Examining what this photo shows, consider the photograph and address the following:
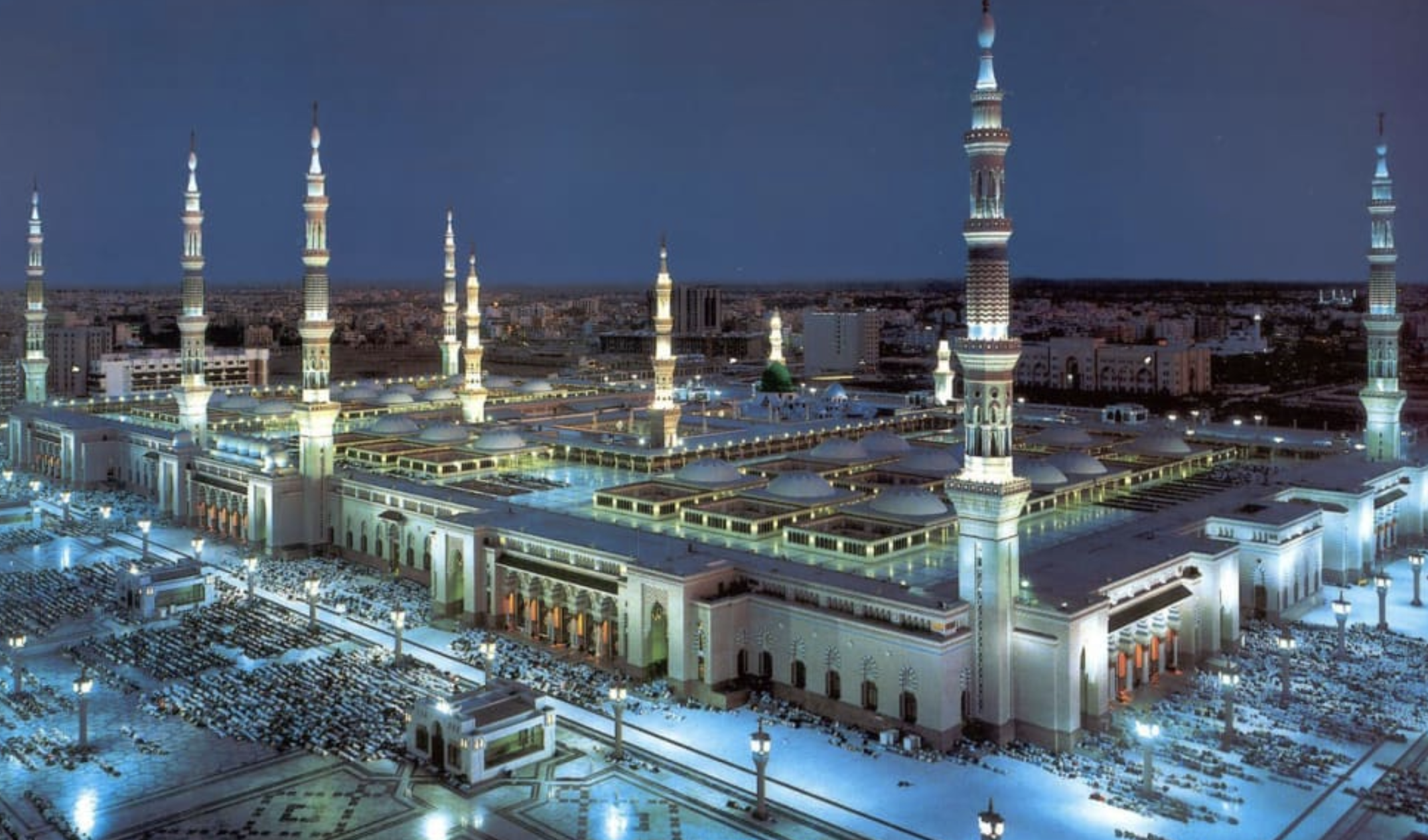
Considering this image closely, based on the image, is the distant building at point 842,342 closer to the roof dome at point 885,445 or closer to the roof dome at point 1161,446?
the roof dome at point 885,445

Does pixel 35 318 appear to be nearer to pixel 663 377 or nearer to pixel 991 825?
pixel 663 377

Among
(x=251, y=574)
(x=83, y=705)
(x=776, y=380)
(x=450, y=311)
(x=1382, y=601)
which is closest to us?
(x=83, y=705)

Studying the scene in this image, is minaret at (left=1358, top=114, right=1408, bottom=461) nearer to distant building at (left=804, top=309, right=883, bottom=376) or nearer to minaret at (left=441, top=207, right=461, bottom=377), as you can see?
minaret at (left=441, top=207, right=461, bottom=377)

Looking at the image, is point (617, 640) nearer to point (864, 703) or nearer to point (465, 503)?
point (864, 703)

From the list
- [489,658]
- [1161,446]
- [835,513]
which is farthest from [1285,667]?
[1161,446]

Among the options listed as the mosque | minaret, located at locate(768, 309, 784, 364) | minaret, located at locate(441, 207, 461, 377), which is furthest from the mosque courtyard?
minaret, located at locate(768, 309, 784, 364)
